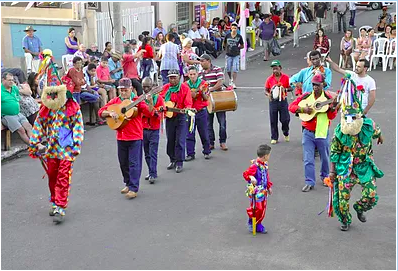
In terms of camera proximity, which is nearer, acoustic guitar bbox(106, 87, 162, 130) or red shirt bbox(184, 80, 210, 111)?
acoustic guitar bbox(106, 87, 162, 130)

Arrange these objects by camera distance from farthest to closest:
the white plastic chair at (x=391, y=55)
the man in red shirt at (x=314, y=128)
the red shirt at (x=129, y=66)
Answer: the white plastic chair at (x=391, y=55) → the red shirt at (x=129, y=66) → the man in red shirt at (x=314, y=128)

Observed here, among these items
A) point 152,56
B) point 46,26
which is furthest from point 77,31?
point 152,56

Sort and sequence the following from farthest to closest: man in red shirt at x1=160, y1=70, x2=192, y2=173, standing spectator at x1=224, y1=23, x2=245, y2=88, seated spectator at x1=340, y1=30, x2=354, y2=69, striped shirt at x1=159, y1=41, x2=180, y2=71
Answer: seated spectator at x1=340, y1=30, x2=354, y2=69, standing spectator at x1=224, y1=23, x2=245, y2=88, striped shirt at x1=159, y1=41, x2=180, y2=71, man in red shirt at x1=160, y1=70, x2=192, y2=173

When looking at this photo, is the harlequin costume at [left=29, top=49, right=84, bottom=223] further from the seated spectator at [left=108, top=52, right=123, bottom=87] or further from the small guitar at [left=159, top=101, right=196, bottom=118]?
the seated spectator at [left=108, top=52, right=123, bottom=87]

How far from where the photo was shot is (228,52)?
19.8 metres

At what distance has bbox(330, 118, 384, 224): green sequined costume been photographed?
323 inches

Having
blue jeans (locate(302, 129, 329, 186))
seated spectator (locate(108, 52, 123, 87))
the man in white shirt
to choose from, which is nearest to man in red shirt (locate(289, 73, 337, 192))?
blue jeans (locate(302, 129, 329, 186))

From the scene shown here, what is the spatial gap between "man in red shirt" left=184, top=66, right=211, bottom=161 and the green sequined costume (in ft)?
12.4

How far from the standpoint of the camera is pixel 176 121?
1116 centimetres

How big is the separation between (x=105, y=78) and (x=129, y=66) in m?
1.01

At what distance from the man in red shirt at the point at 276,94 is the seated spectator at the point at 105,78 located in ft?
15.2

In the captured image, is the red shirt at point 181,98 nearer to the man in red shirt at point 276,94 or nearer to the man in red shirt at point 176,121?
the man in red shirt at point 176,121

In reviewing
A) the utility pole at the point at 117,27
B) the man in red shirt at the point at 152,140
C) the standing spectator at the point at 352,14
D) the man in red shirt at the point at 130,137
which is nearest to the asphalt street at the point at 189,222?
the man in red shirt at the point at 152,140

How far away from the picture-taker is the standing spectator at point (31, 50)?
19.2 meters
